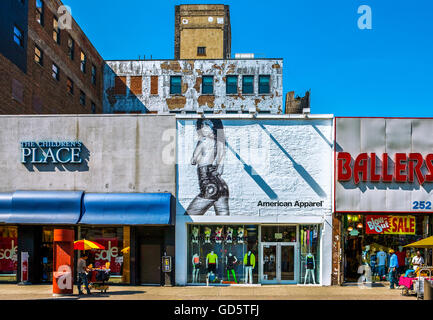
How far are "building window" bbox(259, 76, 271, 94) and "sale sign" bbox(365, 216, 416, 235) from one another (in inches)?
947

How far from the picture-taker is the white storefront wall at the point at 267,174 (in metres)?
20.6

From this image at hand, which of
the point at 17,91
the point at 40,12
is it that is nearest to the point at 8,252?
the point at 17,91

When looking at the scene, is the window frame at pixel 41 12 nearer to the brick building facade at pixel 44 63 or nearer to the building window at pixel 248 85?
the brick building facade at pixel 44 63

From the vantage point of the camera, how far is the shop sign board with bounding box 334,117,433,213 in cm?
2039

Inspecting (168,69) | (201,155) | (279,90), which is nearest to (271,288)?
(201,155)

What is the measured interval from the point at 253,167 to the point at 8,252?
12718 millimetres

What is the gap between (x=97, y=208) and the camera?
20156 millimetres

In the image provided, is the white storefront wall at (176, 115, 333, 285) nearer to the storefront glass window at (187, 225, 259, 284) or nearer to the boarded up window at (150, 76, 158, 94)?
the storefront glass window at (187, 225, 259, 284)

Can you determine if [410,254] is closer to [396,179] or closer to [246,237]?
[396,179]

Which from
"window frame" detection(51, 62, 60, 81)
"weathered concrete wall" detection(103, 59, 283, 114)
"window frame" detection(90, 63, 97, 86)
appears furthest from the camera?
"weathered concrete wall" detection(103, 59, 283, 114)

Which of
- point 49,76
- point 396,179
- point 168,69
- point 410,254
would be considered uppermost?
point 168,69

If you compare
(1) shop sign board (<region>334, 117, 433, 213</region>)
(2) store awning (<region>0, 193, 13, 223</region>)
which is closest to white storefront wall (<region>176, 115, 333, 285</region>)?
(1) shop sign board (<region>334, 117, 433, 213</region>)
